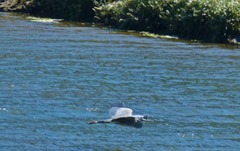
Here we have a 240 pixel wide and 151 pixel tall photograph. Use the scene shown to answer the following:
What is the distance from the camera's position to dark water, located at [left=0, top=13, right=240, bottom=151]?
1475 cm

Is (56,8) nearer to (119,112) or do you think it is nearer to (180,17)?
(180,17)

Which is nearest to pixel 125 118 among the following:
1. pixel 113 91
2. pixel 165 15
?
pixel 113 91

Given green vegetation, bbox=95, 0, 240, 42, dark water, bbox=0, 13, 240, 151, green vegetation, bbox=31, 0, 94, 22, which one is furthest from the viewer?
green vegetation, bbox=31, 0, 94, 22

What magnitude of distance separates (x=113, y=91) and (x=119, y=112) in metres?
2.79

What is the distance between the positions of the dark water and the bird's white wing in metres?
0.26

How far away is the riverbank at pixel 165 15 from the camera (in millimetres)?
28531

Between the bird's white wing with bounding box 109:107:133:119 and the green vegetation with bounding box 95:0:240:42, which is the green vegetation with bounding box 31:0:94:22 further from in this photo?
the bird's white wing with bounding box 109:107:133:119

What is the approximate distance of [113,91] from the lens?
61.5 feet

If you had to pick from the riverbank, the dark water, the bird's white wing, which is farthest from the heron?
the riverbank

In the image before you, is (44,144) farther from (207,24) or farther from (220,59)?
(207,24)

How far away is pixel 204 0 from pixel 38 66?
9.68m

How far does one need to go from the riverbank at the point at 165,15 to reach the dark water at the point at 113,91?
4.72 feet

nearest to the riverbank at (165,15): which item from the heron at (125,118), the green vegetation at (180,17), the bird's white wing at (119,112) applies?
the green vegetation at (180,17)

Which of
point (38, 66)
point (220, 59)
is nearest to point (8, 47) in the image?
point (38, 66)
